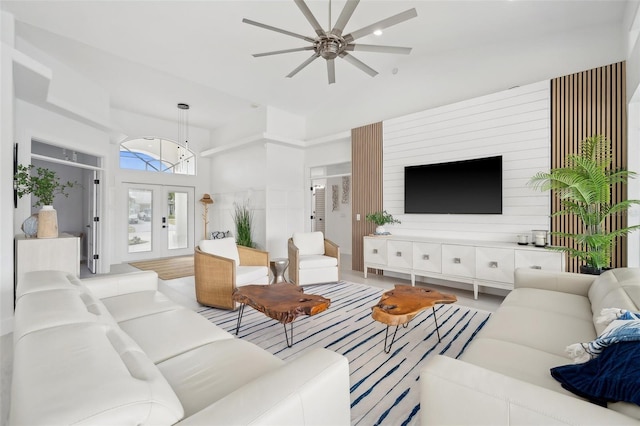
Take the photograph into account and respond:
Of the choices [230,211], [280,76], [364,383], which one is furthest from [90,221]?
[364,383]

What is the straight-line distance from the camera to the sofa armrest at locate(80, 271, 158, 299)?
7.36 feet

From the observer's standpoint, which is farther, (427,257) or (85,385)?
(427,257)

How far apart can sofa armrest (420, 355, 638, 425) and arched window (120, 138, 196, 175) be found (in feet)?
25.1

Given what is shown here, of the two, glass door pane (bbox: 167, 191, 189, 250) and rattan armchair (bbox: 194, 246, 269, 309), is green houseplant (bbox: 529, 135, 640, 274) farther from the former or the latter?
glass door pane (bbox: 167, 191, 189, 250)

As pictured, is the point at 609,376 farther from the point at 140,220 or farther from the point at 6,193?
the point at 140,220

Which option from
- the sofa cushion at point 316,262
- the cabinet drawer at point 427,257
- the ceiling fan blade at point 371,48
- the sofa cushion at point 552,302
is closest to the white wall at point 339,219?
Result: the sofa cushion at point 316,262

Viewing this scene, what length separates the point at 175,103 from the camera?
6.24 m

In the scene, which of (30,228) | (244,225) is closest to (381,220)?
(244,225)

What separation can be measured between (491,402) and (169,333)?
1.57m

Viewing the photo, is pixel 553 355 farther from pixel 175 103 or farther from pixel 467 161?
pixel 175 103

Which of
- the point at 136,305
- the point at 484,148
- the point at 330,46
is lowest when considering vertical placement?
the point at 136,305

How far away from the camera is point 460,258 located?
3.98 meters

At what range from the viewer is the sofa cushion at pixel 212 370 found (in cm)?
112

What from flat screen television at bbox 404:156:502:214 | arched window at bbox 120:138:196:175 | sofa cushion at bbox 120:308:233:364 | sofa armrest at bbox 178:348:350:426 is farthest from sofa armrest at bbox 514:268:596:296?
arched window at bbox 120:138:196:175
